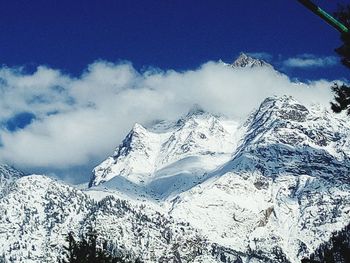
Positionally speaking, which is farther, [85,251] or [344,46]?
[85,251]

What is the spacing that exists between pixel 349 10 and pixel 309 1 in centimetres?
579

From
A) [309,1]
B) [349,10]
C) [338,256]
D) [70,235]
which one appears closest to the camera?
[309,1]

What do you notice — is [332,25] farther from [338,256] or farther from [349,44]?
[338,256]

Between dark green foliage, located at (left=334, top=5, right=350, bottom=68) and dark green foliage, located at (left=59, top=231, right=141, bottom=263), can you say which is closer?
dark green foliage, located at (left=334, top=5, right=350, bottom=68)

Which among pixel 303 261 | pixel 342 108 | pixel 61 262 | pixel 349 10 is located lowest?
pixel 303 261

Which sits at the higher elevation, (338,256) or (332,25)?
(332,25)

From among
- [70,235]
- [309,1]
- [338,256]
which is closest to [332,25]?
[309,1]

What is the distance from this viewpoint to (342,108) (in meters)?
17.4

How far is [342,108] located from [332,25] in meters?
6.88

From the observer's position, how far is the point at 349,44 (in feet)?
51.2

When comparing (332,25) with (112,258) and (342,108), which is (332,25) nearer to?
(342,108)

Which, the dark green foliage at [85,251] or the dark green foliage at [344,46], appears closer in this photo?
the dark green foliage at [344,46]

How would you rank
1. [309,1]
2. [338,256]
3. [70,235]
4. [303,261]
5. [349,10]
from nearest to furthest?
[309,1] → [303,261] → [349,10] → [338,256] → [70,235]

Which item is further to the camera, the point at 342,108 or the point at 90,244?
the point at 90,244
